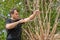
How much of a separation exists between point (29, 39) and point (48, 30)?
54 cm

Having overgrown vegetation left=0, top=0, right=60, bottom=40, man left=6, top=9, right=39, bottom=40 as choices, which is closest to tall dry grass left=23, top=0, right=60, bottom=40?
overgrown vegetation left=0, top=0, right=60, bottom=40

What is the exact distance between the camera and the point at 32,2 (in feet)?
19.8

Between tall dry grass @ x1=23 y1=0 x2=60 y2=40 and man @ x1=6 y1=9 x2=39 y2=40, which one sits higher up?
tall dry grass @ x1=23 y1=0 x2=60 y2=40

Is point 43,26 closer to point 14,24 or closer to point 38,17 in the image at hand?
point 38,17

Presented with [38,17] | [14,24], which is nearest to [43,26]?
[38,17]

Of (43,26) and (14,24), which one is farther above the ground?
(43,26)

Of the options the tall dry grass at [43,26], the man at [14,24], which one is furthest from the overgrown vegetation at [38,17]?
the man at [14,24]

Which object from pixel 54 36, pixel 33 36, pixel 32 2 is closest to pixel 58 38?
pixel 54 36

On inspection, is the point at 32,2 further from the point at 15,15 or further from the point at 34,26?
the point at 15,15

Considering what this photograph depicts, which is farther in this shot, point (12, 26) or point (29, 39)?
point (29, 39)

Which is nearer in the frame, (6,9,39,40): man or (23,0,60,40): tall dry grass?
(6,9,39,40): man

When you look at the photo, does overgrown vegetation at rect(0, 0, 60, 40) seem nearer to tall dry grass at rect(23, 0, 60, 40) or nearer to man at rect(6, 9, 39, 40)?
tall dry grass at rect(23, 0, 60, 40)

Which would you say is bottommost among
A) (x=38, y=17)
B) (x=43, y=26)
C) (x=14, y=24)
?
(x=14, y=24)

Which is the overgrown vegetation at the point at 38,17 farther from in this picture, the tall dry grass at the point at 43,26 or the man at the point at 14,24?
the man at the point at 14,24
